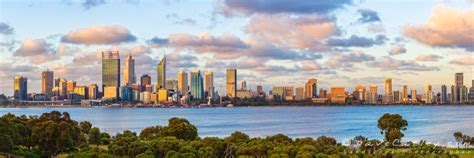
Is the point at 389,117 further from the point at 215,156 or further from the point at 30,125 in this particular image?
Result: the point at 30,125

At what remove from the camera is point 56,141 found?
1414 inches

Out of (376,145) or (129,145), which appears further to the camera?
(376,145)

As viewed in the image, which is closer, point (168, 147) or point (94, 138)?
point (168, 147)

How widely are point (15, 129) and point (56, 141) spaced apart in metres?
2.90

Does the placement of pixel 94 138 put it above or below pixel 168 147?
below

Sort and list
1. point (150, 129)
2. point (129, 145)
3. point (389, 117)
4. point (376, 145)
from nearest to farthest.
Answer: point (129, 145) → point (376, 145) → point (150, 129) → point (389, 117)

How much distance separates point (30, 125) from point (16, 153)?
7.90 m

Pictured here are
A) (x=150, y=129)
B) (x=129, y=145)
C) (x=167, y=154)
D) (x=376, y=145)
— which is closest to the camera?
(x=167, y=154)

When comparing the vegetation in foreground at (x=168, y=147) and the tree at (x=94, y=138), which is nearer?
the vegetation in foreground at (x=168, y=147)

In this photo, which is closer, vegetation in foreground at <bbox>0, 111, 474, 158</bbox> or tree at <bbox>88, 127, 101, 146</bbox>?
vegetation in foreground at <bbox>0, 111, 474, 158</bbox>

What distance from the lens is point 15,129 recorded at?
37.0 meters

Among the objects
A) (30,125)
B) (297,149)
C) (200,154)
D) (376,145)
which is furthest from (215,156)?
(30,125)

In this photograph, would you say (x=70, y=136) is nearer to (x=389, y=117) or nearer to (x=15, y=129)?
(x=15, y=129)

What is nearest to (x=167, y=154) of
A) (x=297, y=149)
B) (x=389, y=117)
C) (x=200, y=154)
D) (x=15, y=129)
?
(x=200, y=154)
